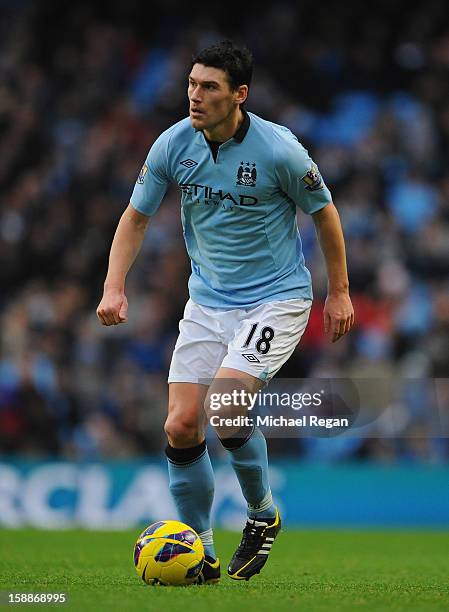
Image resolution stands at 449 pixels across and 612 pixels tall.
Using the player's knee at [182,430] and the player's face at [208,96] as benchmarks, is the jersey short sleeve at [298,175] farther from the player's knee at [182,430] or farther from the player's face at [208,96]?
the player's knee at [182,430]

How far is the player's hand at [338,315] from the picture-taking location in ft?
19.9

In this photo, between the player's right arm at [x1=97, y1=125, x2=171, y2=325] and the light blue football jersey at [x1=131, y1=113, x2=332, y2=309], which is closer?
the light blue football jersey at [x1=131, y1=113, x2=332, y2=309]

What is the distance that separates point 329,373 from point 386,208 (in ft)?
9.09

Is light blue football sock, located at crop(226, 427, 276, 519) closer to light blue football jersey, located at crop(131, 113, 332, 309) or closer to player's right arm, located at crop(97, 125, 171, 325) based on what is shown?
light blue football jersey, located at crop(131, 113, 332, 309)

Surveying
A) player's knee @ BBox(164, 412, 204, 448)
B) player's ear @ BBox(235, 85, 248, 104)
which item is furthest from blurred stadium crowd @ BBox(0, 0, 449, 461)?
player's ear @ BBox(235, 85, 248, 104)

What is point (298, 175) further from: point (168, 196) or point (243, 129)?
point (168, 196)

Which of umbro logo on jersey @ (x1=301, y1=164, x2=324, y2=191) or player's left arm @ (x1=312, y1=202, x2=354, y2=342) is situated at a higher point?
umbro logo on jersey @ (x1=301, y1=164, x2=324, y2=191)

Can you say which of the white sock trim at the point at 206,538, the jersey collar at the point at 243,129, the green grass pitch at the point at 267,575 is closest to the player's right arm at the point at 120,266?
the jersey collar at the point at 243,129

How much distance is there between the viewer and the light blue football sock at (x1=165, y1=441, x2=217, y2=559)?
6035 mm

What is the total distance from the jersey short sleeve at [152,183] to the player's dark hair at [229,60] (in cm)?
49

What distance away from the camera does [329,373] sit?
12352mm

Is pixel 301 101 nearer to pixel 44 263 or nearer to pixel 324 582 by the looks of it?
pixel 44 263

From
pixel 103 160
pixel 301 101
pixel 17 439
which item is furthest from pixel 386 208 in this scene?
pixel 17 439

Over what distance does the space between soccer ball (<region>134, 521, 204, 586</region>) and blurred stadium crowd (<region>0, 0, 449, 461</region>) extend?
4765 mm
